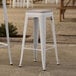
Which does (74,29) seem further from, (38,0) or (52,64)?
(38,0)

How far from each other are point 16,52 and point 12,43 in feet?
3.68

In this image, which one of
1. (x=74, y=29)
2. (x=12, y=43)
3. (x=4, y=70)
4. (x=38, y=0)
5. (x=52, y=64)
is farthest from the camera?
(x=38, y=0)

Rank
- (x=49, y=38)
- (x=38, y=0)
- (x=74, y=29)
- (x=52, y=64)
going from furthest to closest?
(x=38, y=0)
(x=74, y=29)
(x=49, y=38)
(x=52, y=64)

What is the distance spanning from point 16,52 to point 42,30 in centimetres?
158

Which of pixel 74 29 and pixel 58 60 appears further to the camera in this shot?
pixel 74 29

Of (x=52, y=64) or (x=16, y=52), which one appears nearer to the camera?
(x=52, y=64)

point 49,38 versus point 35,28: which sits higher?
point 35,28

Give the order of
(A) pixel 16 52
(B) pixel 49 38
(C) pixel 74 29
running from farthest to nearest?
(C) pixel 74 29, (B) pixel 49 38, (A) pixel 16 52

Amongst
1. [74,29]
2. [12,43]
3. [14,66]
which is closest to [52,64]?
[14,66]

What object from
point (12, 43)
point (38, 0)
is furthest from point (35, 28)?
point (38, 0)

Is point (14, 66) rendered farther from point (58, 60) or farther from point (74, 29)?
point (74, 29)

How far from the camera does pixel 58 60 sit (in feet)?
20.4

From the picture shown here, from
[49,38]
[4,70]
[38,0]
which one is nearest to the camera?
[4,70]

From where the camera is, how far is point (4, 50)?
24.0 feet
